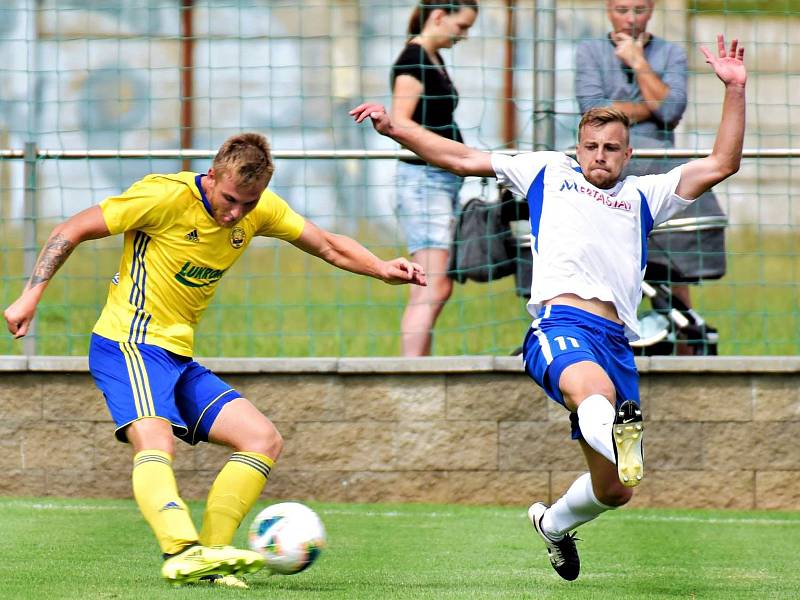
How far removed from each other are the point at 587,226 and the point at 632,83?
3.15 metres

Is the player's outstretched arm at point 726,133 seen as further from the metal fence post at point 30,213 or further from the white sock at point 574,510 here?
the metal fence post at point 30,213

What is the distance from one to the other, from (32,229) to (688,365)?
4.09 m

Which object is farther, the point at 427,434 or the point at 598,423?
the point at 427,434

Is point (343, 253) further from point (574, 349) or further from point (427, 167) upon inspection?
point (427, 167)

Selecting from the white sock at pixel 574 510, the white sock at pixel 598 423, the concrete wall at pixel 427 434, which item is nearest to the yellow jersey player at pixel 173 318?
the white sock at pixel 598 423

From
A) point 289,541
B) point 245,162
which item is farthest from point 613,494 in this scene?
point 245,162

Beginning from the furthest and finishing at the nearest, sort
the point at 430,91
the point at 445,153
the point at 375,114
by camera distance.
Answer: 1. the point at 430,91
2. the point at 445,153
3. the point at 375,114

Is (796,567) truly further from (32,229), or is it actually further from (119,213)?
(32,229)

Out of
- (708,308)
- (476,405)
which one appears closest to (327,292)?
(476,405)

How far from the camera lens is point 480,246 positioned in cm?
893

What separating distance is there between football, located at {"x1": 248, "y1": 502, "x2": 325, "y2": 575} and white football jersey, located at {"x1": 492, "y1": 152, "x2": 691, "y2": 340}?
149cm

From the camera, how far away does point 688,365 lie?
8.59 metres

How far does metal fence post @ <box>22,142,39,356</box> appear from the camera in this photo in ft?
29.2

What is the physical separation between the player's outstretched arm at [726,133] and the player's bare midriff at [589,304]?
639 mm
